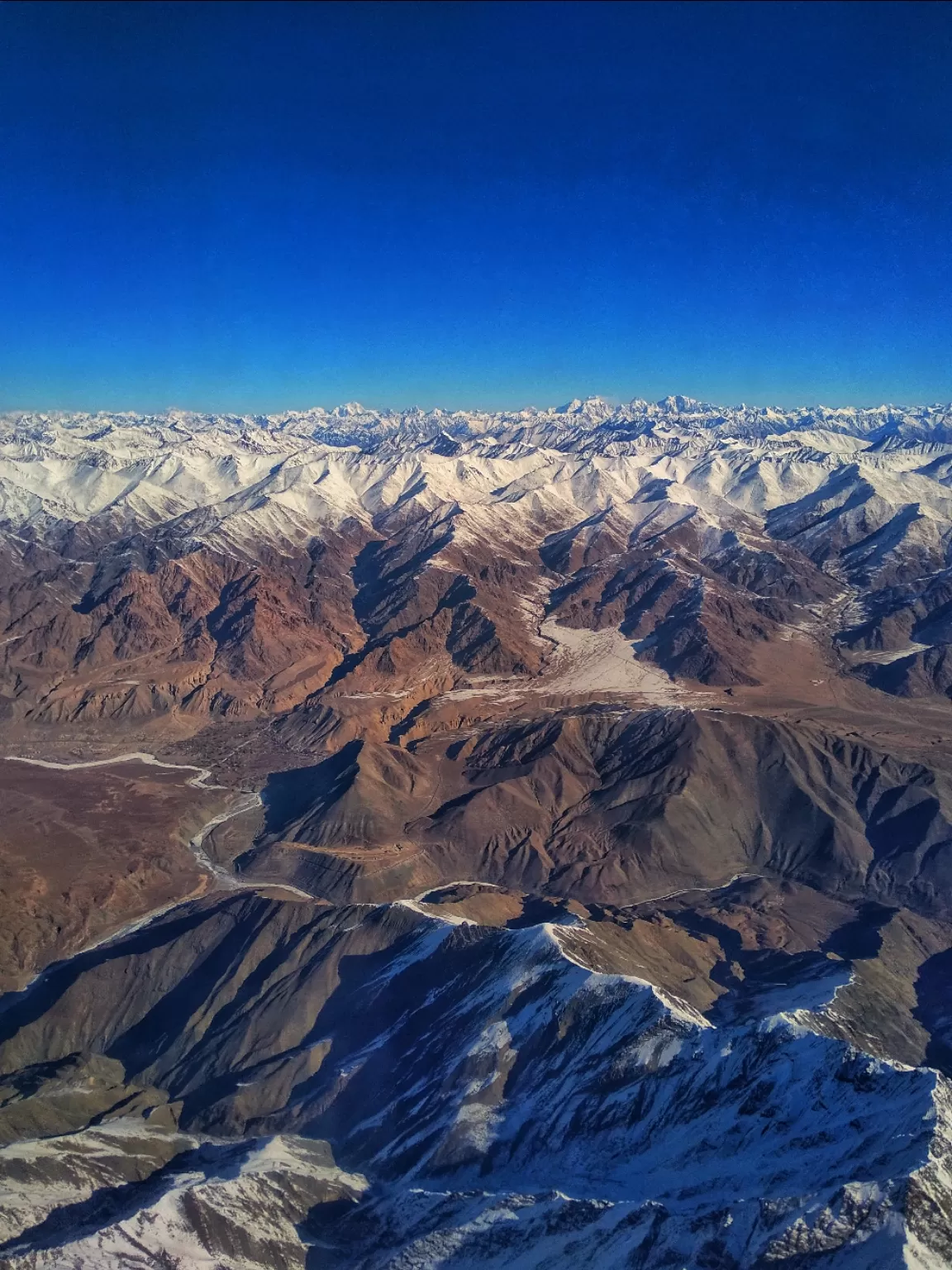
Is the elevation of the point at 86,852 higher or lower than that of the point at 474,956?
lower

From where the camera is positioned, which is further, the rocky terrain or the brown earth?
the brown earth

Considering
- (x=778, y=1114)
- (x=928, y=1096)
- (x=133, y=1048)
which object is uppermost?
(x=928, y=1096)

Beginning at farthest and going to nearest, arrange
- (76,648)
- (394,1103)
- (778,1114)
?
(76,648)
(394,1103)
(778,1114)

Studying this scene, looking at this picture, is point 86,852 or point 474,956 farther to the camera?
point 86,852

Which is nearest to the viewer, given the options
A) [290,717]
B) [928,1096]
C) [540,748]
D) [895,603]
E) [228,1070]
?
[928,1096]

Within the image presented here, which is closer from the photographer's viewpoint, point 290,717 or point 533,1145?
point 533,1145

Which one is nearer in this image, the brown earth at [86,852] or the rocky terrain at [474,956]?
the rocky terrain at [474,956]

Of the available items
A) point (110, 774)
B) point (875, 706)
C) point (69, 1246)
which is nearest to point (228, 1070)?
point (69, 1246)

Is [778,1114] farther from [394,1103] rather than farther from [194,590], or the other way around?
[194,590]
